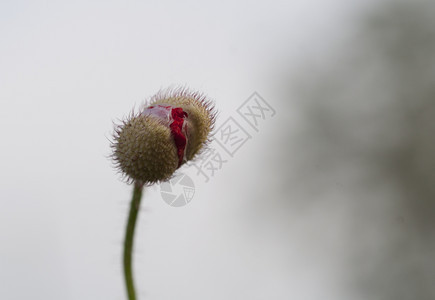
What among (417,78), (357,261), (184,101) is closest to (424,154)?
(417,78)

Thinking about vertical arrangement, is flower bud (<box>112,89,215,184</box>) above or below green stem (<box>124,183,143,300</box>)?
above

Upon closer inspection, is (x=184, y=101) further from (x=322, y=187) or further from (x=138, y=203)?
(x=322, y=187)

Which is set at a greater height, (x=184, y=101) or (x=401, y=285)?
(x=184, y=101)

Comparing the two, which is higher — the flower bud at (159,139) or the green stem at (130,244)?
the flower bud at (159,139)

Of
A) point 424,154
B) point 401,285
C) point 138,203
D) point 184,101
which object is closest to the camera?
point 138,203

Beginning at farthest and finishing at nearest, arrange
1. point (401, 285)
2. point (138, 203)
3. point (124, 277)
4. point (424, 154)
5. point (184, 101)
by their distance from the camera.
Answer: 1. point (424, 154)
2. point (401, 285)
3. point (184, 101)
4. point (138, 203)
5. point (124, 277)

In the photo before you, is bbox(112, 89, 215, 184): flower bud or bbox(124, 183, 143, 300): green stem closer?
bbox(124, 183, 143, 300): green stem

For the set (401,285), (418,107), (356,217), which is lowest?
(401,285)

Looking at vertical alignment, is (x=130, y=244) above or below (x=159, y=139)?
below
